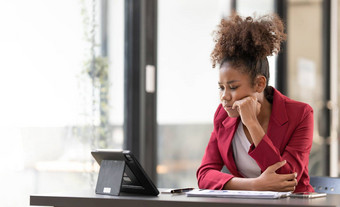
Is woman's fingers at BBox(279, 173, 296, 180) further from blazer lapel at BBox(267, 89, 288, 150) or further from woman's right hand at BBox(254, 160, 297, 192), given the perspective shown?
blazer lapel at BBox(267, 89, 288, 150)

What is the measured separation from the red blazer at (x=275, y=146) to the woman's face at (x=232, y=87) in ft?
0.47

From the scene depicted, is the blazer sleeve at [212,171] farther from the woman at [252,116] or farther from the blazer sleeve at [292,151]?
the blazer sleeve at [292,151]

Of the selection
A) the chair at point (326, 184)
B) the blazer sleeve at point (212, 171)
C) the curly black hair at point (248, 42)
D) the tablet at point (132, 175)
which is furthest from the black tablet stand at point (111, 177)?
the chair at point (326, 184)

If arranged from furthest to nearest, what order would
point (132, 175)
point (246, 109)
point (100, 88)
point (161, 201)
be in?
point (100, 88), point (246, 109), point (132, 175), point (161, 201)

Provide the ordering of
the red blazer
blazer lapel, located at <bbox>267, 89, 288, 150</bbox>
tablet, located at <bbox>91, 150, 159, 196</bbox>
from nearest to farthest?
tablet, located at <bbox>91, 150, 159, 196</bbox>, the red blazer, blazer lapel, located at <bbox>267, 89, 288, 150</bbox>

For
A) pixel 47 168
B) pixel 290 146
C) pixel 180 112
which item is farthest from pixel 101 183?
pixel 180 112

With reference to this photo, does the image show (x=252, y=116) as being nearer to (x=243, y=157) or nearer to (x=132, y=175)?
(x=243, y=157)

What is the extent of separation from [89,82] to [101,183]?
→ 1345mm

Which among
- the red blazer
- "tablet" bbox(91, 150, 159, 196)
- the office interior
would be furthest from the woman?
the office interior

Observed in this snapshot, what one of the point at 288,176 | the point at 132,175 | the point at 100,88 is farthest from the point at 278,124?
the point at 100,88

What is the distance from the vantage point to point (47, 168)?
3.30 m

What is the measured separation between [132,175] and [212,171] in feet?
1.36

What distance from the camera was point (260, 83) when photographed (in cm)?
262

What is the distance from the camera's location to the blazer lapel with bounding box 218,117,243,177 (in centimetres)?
263
